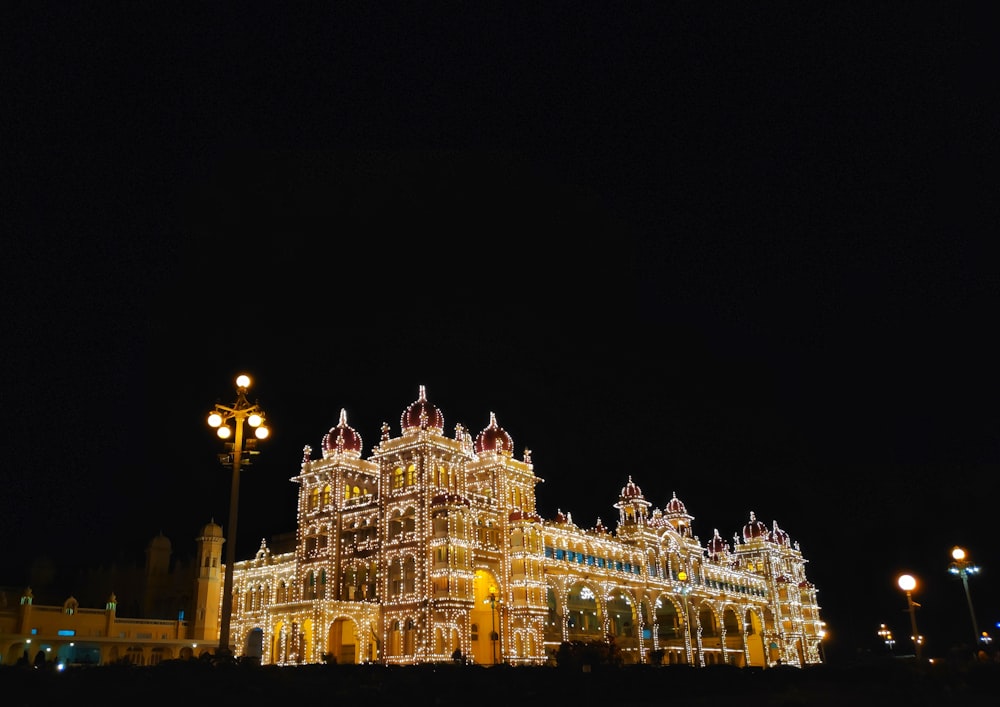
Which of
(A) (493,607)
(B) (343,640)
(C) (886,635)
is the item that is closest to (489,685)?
(A) (493,607)

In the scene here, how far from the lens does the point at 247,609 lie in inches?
2591

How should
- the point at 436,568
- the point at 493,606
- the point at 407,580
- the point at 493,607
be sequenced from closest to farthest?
the point at 493,606 → the point at 493,607 → the point at 436,568 → the point at 407,580

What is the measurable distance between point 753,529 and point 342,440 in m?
56.7

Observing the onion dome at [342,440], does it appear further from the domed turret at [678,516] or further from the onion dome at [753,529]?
the onion dome at [753,529]

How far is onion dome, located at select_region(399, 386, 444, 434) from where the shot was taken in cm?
5809

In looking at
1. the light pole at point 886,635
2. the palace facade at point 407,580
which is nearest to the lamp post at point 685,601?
the palace facade at point 407,580

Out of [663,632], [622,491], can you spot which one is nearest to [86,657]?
[622,491]

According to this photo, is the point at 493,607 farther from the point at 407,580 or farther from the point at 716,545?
the point at 716,545

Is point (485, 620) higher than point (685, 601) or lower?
lower

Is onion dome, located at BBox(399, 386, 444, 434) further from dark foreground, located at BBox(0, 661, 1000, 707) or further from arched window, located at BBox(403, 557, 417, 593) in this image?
dark foreground, located at BBox(0, 661, 1000, 707)

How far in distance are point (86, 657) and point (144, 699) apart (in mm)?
48468

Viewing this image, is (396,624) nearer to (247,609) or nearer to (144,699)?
(247,609)

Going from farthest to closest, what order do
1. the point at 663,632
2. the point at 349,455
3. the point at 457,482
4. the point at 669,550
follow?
the point at 663,632
the point at 669,550
the point at 349,455
the point at 457,482

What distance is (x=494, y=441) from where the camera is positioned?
205ft
